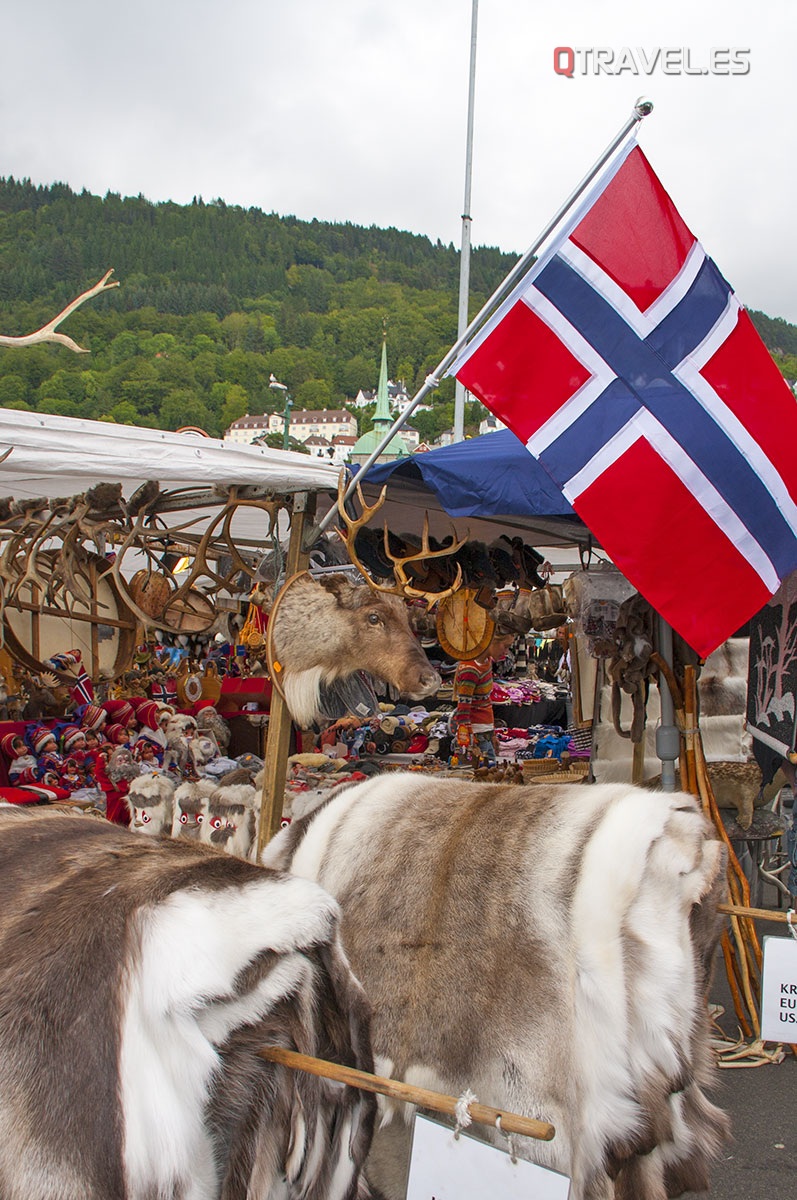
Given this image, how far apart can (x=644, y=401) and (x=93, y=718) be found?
173 inches

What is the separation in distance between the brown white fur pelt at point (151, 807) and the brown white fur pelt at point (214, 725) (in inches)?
80.1

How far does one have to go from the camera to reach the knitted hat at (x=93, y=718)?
6.18 m

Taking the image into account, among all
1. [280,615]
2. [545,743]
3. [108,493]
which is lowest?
[545,743]

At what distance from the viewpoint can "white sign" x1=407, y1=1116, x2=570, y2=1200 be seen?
1.44 meters

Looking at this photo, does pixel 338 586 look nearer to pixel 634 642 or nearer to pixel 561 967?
pixel 634 642

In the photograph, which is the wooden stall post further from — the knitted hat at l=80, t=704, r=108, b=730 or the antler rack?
the knitted hat at l=80, t=704, r=108, b=730

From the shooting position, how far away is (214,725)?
6914 millimetres

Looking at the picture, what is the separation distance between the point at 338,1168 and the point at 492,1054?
395 millimetres

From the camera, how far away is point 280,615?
4.16m

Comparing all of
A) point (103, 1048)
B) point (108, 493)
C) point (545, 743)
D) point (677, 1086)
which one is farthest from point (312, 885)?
point (545, 743)

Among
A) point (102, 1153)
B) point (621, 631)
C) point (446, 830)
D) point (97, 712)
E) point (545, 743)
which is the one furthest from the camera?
point (545, 743)

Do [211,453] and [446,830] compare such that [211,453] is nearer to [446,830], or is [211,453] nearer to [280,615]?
[280,615]

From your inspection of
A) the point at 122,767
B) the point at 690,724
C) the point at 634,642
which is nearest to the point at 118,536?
the point at 122,767

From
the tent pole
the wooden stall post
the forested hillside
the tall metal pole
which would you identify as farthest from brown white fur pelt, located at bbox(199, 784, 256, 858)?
the forested hillside
